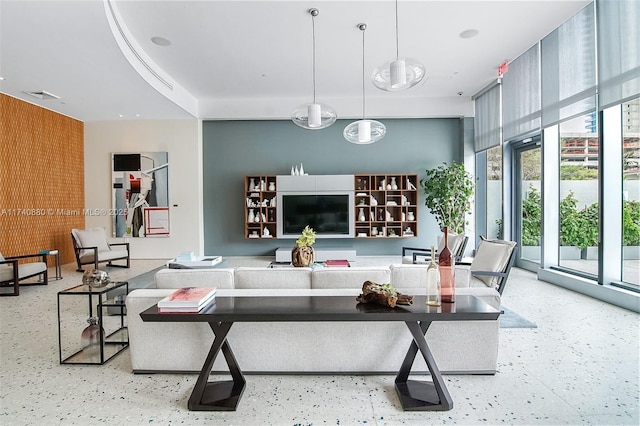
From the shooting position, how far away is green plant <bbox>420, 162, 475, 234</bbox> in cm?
677

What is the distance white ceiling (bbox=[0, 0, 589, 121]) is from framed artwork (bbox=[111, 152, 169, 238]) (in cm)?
98

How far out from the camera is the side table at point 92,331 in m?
2.56

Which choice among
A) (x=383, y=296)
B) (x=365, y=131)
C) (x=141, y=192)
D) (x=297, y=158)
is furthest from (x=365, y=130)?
(x=141, y=192)

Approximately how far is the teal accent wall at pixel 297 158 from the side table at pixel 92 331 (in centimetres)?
392

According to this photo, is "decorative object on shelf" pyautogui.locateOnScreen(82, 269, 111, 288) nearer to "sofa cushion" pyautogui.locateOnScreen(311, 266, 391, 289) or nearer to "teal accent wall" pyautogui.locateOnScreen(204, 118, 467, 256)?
"sofa cushion" pyautogui.locateOnScreen(311, 266, 391, 289)

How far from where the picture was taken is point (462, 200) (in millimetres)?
6840

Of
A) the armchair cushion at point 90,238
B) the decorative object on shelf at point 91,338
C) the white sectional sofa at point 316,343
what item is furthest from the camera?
the armchair cushion at point 90,238

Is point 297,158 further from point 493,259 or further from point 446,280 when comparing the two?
point 446,280

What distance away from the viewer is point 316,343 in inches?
90.6

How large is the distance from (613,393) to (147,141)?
8.19 m

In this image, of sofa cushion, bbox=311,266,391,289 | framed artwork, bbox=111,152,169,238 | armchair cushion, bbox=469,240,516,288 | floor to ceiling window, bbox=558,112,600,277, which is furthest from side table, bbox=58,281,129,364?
floor to ceiling window, bbox=558,112,600,277

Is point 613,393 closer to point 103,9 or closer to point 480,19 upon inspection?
point 480,19

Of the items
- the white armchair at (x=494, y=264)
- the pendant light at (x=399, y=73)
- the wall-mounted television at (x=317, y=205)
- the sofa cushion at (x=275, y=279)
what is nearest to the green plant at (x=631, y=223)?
the white armchair at (x=494, y=264)

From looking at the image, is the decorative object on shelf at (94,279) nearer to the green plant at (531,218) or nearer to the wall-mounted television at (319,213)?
the wall-mounted television at (319,213)
